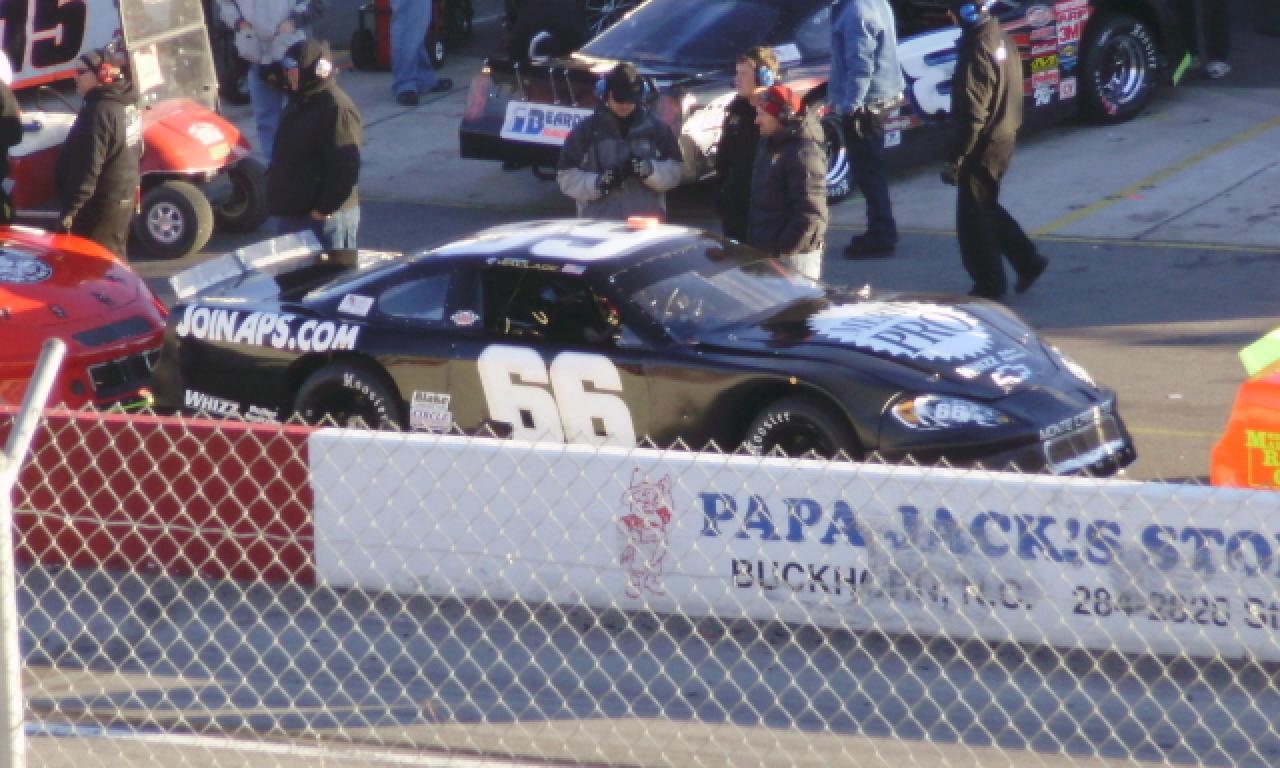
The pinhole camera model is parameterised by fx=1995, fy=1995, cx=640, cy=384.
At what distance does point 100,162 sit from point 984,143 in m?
4.79

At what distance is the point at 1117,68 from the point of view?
1506 centimetres

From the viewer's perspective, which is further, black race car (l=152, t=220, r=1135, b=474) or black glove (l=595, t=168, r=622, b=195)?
black glove (l=595, t=168, r=622, b=195)

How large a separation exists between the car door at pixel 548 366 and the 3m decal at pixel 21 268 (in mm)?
2386

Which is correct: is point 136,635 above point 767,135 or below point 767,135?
below

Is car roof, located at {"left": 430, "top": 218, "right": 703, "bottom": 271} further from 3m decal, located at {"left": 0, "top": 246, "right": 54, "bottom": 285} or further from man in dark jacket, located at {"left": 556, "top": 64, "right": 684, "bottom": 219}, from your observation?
3m decal, located at {"left": 0, "top": 246, "right": 54, "bottom": 285}

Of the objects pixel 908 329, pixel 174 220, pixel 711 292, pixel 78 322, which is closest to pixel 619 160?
pixel 711 292

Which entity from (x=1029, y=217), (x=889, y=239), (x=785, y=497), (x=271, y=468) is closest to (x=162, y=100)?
(x=889, y=239)

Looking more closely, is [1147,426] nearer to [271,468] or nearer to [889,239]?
[889,239]

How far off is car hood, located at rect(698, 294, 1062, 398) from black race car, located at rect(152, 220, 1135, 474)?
1 cm

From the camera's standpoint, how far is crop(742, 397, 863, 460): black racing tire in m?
7.74

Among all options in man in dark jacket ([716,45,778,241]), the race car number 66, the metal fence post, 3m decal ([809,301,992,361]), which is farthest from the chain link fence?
man in dark jacket ([716,45,778,241])

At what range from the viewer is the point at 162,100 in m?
13.5

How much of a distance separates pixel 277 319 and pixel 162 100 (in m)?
5.24

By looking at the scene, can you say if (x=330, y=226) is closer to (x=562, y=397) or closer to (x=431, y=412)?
(x=431, y=412)
